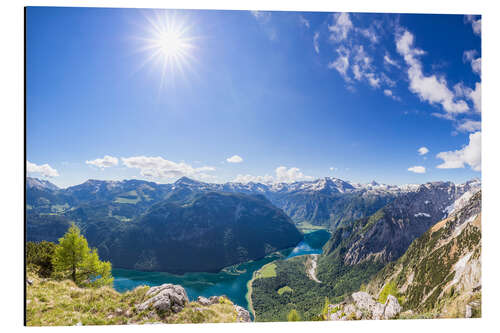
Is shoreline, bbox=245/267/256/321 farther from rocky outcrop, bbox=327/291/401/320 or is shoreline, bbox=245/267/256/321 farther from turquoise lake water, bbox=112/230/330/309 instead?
rocky outcrop, bbox=327/291/401/320

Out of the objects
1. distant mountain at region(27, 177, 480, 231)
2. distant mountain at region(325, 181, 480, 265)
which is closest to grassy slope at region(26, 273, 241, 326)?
distant mountain at region(325, 181, 480, 265)

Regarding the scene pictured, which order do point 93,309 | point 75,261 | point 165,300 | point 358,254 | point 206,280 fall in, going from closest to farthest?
point 93,309, point 165,300, point 75,261, point 206,280, point 358,254

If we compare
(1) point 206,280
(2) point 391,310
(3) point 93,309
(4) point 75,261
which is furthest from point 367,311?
(1) point 206,280

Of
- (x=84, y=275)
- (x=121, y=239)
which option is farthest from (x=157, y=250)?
(x=84, y=275)

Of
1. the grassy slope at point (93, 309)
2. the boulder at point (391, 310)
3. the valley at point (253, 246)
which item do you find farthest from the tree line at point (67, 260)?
the valley at point (253, 246)

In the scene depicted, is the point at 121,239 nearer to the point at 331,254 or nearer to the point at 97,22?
the point at 331,254

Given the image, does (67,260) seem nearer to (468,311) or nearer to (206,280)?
(468,311)

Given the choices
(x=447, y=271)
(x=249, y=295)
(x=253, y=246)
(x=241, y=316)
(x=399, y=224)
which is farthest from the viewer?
(x=253, y=246)
